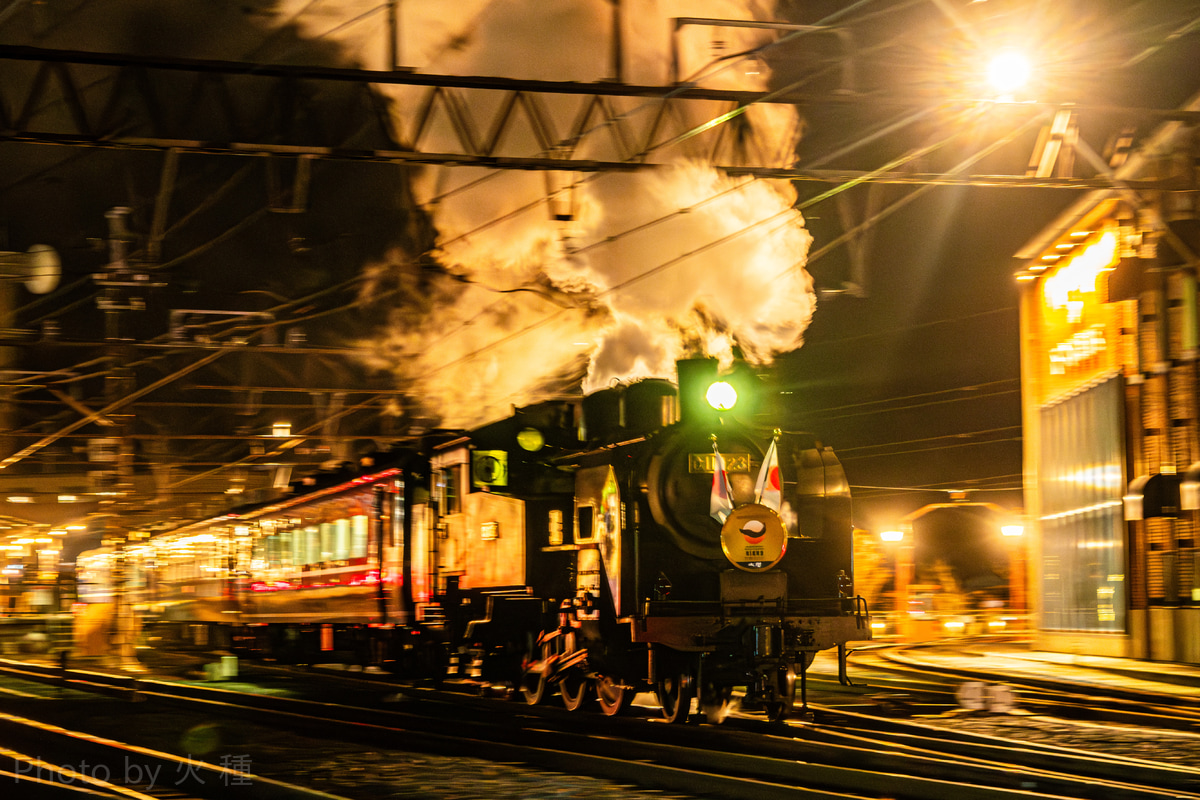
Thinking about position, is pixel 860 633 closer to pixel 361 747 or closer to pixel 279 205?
pixel 361 747

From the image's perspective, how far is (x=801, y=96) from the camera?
13.9m

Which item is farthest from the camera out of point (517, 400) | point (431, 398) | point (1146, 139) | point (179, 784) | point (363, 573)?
point (431, 398)

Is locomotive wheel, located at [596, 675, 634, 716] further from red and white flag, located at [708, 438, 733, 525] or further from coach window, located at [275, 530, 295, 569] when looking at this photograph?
coach window, located at [275, 530, 295, 569]

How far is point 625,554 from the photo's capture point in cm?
1225

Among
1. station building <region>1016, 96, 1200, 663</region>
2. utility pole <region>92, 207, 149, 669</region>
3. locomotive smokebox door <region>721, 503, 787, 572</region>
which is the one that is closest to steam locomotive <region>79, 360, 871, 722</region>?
locomotive smokebox door <region>721, 503, 787, 572</region>

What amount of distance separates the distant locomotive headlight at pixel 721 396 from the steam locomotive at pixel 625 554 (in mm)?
45

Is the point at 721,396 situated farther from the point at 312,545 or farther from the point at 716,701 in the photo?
the point at 312,545

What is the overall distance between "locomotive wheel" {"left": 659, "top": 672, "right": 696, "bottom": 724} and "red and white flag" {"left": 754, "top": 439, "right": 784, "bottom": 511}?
6.01 feet

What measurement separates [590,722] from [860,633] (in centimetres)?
286

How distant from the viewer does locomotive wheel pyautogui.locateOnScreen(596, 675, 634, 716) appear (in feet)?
43.1

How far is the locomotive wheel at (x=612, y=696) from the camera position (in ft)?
43.1

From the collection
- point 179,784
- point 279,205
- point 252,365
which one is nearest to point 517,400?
point 252,365

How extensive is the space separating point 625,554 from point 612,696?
1.96 meters

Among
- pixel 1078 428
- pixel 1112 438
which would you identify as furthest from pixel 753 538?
pixel 1078 428
